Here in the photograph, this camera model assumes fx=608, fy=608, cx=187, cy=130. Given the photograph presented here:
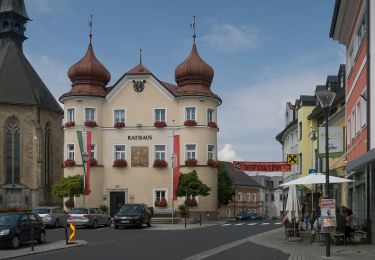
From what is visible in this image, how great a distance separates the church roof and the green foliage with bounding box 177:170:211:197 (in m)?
24.9

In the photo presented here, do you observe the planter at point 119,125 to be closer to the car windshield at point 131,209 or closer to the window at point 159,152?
the window at point 159,152

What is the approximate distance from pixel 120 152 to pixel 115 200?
14.6 feet

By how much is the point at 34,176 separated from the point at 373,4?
53.0 metres

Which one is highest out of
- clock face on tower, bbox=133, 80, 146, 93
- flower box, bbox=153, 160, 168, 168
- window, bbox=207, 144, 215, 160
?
clock face on tower, bbox=133, 80, 146, 93

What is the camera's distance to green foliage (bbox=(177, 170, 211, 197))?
50.1 m

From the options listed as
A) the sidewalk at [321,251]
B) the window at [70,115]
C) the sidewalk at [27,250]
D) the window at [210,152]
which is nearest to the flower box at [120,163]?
the window at [70,115]

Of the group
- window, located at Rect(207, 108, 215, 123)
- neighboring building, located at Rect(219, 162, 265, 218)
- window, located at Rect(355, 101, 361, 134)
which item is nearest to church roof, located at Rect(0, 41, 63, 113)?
window, located at Rect(207, 108, 215, 123)

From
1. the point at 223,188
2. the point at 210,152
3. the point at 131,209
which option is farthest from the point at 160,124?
the point at 131,209

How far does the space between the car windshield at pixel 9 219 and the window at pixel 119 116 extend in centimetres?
3384

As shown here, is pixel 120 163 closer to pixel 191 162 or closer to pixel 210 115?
pixel 191 162

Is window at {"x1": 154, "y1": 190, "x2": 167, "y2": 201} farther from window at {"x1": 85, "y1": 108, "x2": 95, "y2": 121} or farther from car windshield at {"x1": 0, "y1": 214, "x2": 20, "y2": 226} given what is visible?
car windshield at {"x1": 0, "y1": 214, "x2": 20, "y2": 226}

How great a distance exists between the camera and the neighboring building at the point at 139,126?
178 ft

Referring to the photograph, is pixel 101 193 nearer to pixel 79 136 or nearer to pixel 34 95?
pixel 79 136

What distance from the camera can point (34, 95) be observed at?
227 ft
